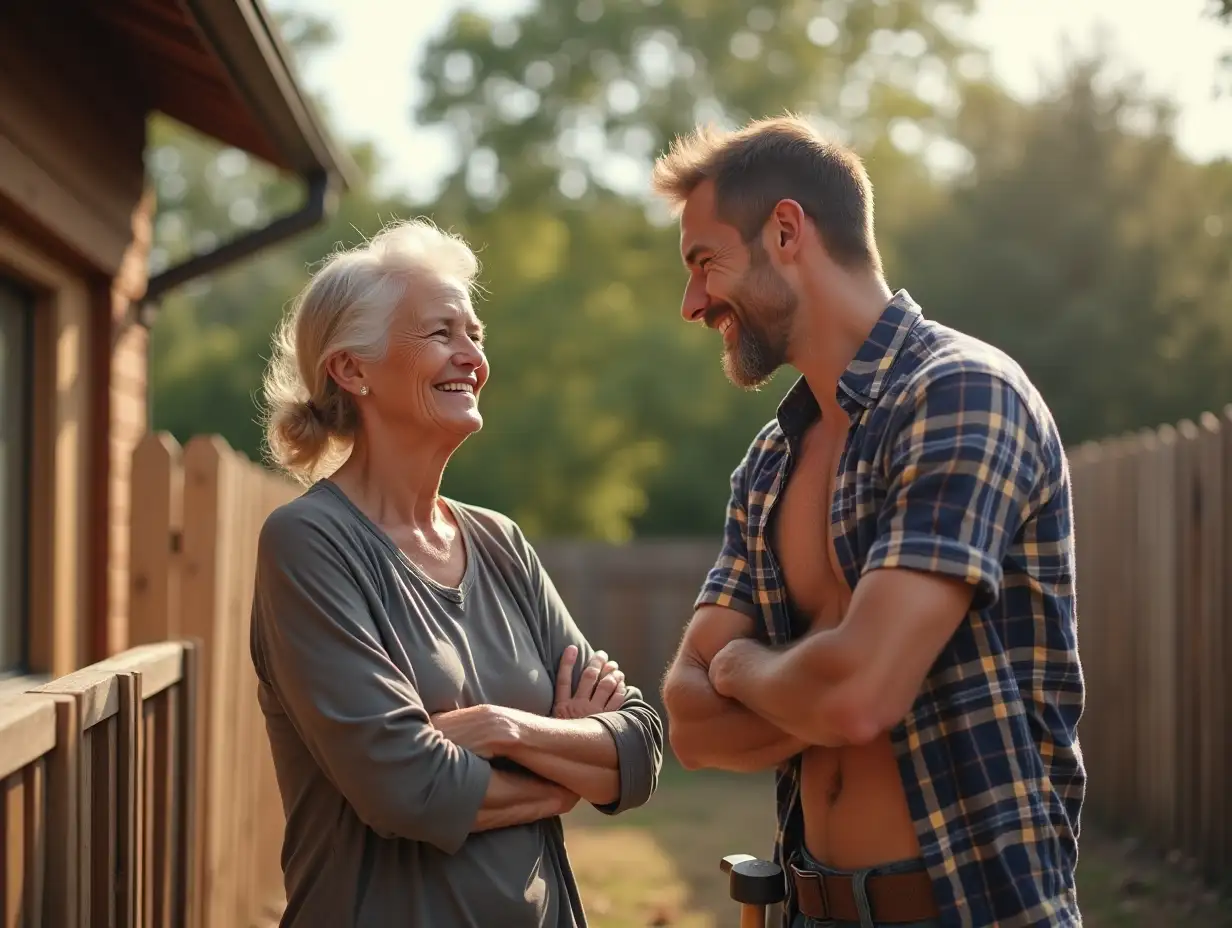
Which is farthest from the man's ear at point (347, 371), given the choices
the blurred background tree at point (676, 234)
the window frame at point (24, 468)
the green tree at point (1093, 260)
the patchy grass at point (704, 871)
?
the green tree at point (1093, 260)

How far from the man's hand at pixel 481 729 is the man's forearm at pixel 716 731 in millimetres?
312

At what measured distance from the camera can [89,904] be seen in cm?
268

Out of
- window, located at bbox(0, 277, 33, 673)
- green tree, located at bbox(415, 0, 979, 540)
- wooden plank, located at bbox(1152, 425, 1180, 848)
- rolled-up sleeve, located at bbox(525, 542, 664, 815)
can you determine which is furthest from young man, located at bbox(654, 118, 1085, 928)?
green tree, located at bbox(415, 0, 979, 540)

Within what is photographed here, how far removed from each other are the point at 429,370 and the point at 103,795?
1.04m

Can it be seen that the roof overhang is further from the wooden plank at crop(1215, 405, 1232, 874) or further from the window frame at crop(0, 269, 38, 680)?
the wooden plank at crop(1215, 405, 1232, 874)

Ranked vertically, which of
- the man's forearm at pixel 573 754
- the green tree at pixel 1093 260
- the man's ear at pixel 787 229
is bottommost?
the man's forearm at pixel 573 754

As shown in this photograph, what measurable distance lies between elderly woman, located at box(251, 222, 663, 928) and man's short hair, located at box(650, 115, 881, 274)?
0.65 meters

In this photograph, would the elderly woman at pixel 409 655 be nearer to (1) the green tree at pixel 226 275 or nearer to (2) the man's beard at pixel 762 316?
(2) the man's beard at pixel 762 316

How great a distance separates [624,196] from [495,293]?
8.12 ft

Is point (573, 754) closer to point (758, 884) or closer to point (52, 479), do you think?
point (758, 884)

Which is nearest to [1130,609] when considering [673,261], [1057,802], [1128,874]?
[1128,874]

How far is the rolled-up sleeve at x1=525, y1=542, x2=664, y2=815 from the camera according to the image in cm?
298

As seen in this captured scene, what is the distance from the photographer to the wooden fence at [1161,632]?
22.1ft

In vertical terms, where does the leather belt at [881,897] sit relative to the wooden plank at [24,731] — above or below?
below
